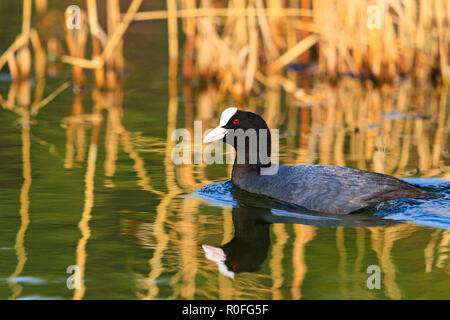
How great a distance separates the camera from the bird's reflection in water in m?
5.18

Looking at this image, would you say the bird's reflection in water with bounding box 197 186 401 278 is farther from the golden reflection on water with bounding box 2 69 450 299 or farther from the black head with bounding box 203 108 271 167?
the black head with bounding box 203 108 271 167

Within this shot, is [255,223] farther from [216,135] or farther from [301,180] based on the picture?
[216,135]

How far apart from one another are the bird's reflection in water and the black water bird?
91 mm

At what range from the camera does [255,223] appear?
6.14 metres

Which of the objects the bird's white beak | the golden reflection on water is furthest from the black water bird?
the golden reflection on water

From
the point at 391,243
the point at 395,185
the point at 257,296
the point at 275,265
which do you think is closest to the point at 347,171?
the point at 395,185

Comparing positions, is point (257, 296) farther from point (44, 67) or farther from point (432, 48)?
point (44, 67)

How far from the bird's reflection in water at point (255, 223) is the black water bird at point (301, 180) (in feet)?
0.30

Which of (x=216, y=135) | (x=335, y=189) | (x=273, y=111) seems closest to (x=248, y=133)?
(x=216, y=135)

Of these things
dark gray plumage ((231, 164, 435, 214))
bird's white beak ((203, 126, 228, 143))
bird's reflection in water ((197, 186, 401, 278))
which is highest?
bird's white beak ((203, 126, 228, 143))

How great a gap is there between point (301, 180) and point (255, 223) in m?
0.70

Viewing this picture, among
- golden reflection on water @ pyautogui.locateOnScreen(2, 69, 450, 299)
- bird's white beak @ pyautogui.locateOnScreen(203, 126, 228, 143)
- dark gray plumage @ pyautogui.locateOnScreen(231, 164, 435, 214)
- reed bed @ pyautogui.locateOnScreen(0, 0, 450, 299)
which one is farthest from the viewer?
bird's white beak @ pyautogui.locateOnScreen(203, 126, 228, 143)

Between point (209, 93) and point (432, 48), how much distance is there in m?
3.31

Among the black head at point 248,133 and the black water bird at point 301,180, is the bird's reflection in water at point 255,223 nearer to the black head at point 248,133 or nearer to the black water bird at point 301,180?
the black water bird at point 301,180
